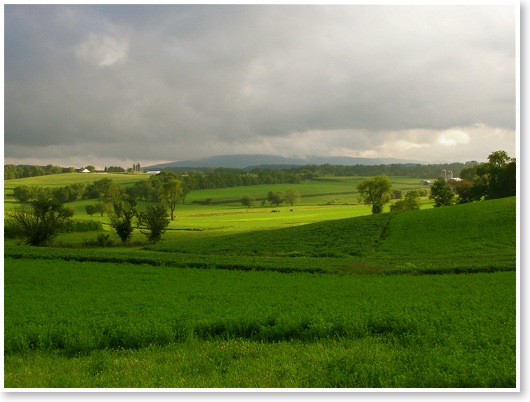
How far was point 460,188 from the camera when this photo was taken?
2012 inches

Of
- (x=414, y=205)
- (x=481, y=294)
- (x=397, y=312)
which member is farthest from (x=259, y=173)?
(x=397, y=312)

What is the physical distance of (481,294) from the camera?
1370cm

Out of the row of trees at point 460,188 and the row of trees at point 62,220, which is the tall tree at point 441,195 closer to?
the row of trees at point 460,188

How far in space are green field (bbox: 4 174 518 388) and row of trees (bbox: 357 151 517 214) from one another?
22.4m

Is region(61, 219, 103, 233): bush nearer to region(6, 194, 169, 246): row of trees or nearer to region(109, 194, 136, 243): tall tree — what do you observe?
region(6, 194, 169, 246): row of trees

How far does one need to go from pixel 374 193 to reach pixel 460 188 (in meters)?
10.4

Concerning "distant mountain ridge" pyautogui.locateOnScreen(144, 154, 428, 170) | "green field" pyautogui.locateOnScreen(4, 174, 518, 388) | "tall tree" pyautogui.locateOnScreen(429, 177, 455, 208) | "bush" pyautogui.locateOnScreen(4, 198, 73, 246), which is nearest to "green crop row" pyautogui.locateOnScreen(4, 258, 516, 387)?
"green field" pyautogui.locateOnScreen(4, 174, 518, 388)

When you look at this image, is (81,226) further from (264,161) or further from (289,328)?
(289,328)

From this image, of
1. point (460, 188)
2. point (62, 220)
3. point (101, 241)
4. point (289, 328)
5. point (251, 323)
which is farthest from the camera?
point (460, 188)

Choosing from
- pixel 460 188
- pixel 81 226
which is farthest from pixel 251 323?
pixel 460 188

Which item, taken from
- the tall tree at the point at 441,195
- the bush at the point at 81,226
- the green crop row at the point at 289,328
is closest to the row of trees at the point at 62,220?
the bush at the point at 81,226

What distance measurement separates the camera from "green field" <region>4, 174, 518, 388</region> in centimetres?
638

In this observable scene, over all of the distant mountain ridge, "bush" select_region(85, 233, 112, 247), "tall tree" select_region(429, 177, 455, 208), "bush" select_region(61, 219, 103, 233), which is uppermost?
the distant mountain ridge

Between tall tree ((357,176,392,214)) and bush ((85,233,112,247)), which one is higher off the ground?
tall tree ((357,176,392,214))
